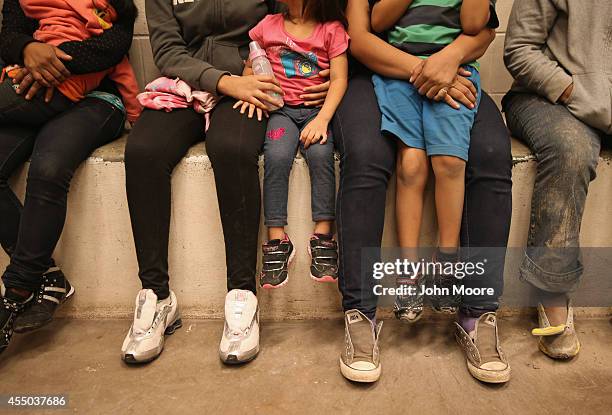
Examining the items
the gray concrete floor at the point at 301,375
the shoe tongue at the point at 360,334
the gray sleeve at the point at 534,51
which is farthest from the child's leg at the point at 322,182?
the gray sleeve at the point at 534,51

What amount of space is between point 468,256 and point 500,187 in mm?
196

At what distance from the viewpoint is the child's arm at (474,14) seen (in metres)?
1.36

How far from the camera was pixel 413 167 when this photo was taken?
1.33 metres

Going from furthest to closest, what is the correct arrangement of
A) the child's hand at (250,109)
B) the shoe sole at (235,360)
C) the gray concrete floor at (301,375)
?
the child's hand at (250,109) < the shoe sole at (235,360) < the gray concrete floor at (301,375)

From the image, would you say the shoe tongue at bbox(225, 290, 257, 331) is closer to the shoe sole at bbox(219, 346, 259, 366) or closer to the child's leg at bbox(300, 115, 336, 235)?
the shoe sole at bbox(219, 346, 259, 366)

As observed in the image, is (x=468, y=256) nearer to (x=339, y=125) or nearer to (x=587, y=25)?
(x=339, y=125)

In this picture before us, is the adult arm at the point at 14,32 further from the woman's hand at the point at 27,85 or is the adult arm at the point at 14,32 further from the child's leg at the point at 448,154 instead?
the child's leg at the point at 448,154

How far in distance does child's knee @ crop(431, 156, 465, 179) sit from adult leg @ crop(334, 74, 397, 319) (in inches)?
4.5

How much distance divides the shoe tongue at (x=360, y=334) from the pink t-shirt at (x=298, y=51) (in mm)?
617

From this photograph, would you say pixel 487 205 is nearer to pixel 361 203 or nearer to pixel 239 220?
pixel 361 203

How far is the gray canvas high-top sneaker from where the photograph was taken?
4.11 feet

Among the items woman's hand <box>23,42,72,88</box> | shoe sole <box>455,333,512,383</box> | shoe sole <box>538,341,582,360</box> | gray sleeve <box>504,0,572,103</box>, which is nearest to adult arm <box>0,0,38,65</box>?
woman's hand <box>23,42,72,88</box>

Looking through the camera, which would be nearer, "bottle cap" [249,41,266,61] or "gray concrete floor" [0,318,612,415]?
"gray concrete floor" [0,318,612,415]

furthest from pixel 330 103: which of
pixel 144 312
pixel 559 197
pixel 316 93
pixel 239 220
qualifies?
pixel 144 312
